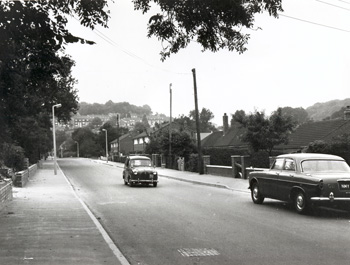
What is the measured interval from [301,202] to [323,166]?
4.06 feet

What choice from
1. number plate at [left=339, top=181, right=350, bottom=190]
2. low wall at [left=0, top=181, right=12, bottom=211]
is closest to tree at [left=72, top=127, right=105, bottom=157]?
low wall at [left=0, top=181, right=12, bottom=211]

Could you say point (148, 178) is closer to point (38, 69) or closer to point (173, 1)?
point (38, 69)

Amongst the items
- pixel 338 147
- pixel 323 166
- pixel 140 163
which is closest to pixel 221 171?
pixel 140 163

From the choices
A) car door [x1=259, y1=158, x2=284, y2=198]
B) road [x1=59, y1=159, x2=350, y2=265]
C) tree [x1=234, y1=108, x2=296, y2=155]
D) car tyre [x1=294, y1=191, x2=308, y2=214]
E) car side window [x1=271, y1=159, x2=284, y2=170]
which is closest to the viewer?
road [x1=59, y1=159, x2=350, y2=265]

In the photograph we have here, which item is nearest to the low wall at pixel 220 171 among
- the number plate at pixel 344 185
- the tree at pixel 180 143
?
the tree at pixel 180 143

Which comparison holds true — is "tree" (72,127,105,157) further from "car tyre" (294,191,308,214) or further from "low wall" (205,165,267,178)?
"car tyre" (294,191,308,214)

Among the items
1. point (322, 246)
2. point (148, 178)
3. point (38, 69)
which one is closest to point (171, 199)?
point (148, 178)

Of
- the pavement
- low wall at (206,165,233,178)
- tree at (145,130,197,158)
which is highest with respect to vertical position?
tree at (145,130,197,158)

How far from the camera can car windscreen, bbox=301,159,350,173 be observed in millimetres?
11562

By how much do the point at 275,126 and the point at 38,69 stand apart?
25933mm

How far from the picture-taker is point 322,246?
7.32 meters

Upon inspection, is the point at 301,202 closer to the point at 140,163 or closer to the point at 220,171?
the point at 140,163

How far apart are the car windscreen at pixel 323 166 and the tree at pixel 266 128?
2109 cm

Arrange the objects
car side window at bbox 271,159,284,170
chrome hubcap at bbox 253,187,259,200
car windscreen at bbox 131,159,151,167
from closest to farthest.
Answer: car side window at bbox 271,159,284,170
chrome hubcap at bbox 253,187,259,200
car windscreen at bbox 131,159,151,167
